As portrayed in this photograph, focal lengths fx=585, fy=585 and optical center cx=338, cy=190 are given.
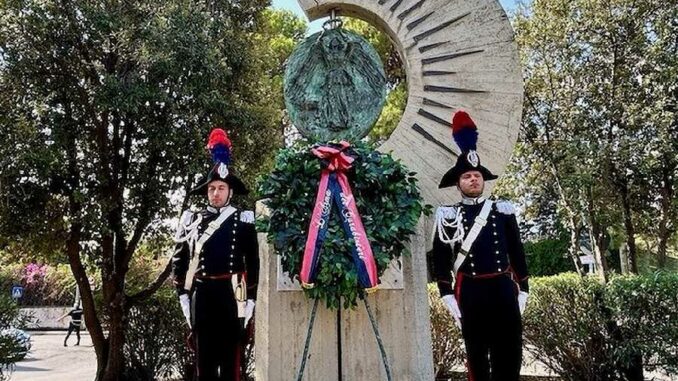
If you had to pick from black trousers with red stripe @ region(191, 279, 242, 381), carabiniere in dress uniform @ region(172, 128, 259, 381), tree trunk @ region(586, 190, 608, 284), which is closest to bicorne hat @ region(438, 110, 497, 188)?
carabiniere in dress uniform @ region(172, 128, 259, 381)

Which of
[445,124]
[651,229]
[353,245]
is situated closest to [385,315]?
[353,245]

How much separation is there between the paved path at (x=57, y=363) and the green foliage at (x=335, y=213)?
8043mm

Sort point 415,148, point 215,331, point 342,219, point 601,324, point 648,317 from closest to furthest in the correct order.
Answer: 1. point 215,331
2. point 342,219
3. point 415,148
4. point 648,317
5. point 601,324

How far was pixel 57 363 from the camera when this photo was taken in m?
13.6

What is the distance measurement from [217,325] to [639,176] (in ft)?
28.1

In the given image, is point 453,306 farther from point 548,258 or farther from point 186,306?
point 548,258

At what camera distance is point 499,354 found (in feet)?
12.0

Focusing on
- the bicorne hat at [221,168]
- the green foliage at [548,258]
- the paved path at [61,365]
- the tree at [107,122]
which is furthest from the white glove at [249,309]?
the green foliage at [548,258]

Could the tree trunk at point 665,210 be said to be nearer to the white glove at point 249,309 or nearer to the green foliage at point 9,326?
the white glove at point 249,309

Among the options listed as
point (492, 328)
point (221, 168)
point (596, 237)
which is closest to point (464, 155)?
point (492, 328)

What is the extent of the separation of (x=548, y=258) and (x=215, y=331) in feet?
70.9

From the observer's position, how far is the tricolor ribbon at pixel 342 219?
389cm

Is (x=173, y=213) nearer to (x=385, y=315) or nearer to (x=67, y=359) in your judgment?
(x=385, y=315)

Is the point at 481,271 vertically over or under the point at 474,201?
under
